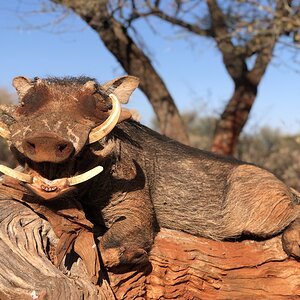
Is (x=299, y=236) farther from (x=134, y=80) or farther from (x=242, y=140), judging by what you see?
(x=242, y=140)

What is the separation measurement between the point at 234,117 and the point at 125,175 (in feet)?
22.8

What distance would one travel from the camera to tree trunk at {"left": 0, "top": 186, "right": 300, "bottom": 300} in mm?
3199

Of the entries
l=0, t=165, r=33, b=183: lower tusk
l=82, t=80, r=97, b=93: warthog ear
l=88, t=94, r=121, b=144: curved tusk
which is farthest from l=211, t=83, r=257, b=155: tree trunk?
l=0, t=165, r=33, b=183: lower tusk

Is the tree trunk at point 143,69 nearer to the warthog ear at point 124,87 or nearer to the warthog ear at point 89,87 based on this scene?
the warthog ear at point 124,87

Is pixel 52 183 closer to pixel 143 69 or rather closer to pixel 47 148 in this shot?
pixel 47 148

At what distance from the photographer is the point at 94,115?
3023 mm

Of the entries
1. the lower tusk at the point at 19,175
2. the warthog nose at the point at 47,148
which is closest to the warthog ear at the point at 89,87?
the warthog nose at the point at 47,148

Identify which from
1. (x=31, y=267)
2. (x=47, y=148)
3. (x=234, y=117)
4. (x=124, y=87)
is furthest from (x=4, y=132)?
(x=234, y=117)

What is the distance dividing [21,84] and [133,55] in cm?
700

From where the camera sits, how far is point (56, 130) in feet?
8.89

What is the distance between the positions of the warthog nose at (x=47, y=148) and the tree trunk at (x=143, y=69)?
7270mm

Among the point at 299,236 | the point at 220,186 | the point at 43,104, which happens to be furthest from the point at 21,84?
the point at 299,236

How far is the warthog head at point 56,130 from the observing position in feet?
8.77

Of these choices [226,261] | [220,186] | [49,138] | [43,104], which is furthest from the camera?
[220,186]
